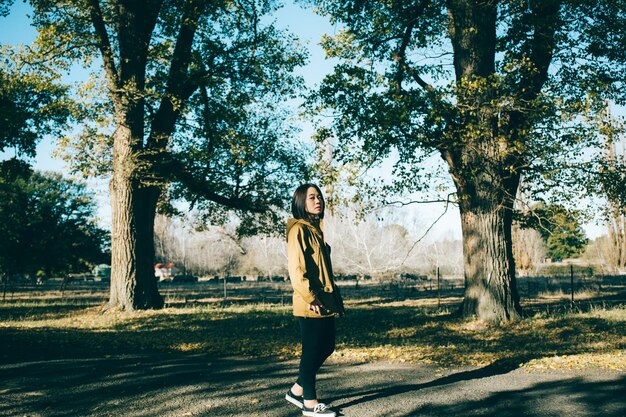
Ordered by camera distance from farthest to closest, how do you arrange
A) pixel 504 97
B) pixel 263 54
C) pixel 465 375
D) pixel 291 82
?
pixel 291 82 < pixel 263 54 < pixel 504 97 < pixel 465 375

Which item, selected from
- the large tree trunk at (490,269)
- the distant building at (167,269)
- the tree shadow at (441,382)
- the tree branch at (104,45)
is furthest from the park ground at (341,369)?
the distant building at (167,269)

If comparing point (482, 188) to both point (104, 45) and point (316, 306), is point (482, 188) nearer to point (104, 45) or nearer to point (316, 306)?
point (316, 306)

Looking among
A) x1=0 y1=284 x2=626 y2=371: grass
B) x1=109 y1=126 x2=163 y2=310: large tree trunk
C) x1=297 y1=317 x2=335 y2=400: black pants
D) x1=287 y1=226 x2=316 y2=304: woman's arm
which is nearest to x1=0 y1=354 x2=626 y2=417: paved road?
x1=297 y1=317 x2=335 y2=400: black pants

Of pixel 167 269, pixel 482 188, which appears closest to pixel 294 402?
pixel 482 188

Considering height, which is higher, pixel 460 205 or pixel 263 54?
pixel 263 54

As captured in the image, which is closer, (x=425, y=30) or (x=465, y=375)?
(x=465, y=375)

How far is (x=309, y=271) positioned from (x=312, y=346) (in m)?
0.65

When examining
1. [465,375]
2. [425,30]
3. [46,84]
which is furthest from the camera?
[46,84]

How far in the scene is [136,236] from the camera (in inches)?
580

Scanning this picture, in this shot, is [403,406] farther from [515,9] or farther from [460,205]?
[515,9]

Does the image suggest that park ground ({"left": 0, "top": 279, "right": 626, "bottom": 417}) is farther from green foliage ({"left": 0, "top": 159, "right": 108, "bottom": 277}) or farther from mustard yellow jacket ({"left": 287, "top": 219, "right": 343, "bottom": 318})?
green foliage ({"left": 0, "top": 159, "right": 108, "bottom": 277})

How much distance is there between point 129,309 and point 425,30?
11.3 metres

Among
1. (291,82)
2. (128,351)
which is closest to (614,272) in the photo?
(291,82)

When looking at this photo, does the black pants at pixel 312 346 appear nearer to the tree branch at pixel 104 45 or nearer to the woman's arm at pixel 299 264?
the woman's arm at pixel 299 264
